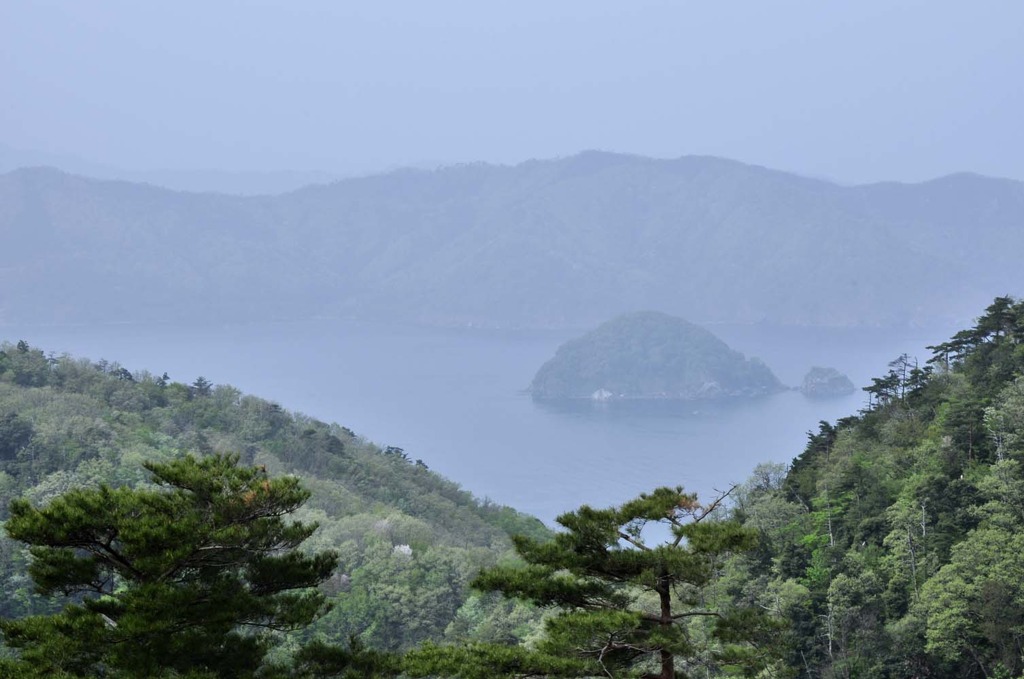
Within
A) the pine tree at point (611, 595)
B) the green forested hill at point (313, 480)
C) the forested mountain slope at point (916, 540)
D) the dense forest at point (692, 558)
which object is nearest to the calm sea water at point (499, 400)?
the green forested hill at point (313, 480)

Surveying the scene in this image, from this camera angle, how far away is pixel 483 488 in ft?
275

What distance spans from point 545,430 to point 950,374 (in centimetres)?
7527

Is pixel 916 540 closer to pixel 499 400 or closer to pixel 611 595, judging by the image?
pixel 611 595

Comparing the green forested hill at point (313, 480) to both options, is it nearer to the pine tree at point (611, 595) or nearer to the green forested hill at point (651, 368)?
the pine tree at point (611, 595)

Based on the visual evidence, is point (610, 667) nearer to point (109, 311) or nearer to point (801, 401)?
point (801, 401)

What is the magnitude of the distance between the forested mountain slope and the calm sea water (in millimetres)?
43341

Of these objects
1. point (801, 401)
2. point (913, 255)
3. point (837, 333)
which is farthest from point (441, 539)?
point (913, 255)

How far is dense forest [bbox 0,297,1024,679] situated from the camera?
6.89 m

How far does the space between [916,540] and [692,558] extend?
14566 mm

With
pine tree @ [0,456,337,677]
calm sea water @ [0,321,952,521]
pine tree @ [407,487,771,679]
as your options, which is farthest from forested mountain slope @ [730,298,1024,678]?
calm sea water @ [0,321,952,521]

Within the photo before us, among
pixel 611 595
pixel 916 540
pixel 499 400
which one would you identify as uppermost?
pixel 611 595

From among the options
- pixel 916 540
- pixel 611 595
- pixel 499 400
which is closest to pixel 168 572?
pixel 611 595

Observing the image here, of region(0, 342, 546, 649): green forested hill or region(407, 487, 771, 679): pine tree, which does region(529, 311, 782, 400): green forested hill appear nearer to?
region(0, 342, 546, 649): green forested hill

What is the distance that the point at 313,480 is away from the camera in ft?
143
